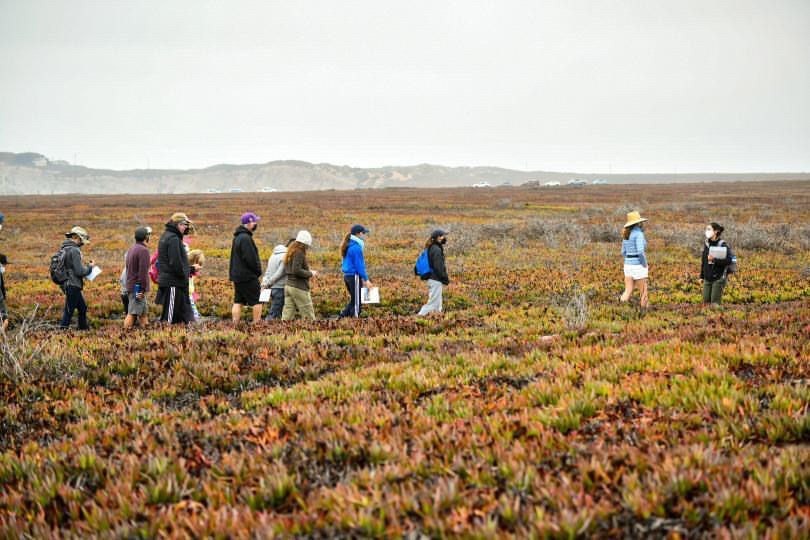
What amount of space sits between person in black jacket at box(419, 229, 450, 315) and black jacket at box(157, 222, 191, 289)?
509 cm

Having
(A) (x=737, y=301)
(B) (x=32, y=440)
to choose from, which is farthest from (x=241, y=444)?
(A) (x=737, y=301)

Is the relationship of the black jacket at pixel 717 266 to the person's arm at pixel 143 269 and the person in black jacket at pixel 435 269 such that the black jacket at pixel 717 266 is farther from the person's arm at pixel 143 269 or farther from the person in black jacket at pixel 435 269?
the person's arm at pixel 143 269

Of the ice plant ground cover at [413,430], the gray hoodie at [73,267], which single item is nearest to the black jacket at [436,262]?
the ice plant ground cover at [413,430]

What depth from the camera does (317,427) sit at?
4348 millimetres

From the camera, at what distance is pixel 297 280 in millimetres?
10969

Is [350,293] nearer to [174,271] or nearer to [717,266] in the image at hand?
[174,271]

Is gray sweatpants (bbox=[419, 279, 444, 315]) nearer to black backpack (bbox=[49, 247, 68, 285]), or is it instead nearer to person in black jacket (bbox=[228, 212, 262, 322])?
person in black jacket (bbox=[228, 212, 262, 322])

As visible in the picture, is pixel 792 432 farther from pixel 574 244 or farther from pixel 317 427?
pixel 574 244

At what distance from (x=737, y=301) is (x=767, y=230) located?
747 inches

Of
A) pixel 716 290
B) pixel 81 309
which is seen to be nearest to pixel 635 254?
pixel 716 290

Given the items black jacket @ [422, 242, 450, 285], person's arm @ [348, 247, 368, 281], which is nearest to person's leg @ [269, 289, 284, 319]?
person's arm @ [348, 247, 368, 281]

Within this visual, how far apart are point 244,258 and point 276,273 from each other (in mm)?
1007

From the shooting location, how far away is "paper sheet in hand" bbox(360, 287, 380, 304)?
11352 millimetres

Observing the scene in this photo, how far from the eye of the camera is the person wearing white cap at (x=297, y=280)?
10.7 metres
